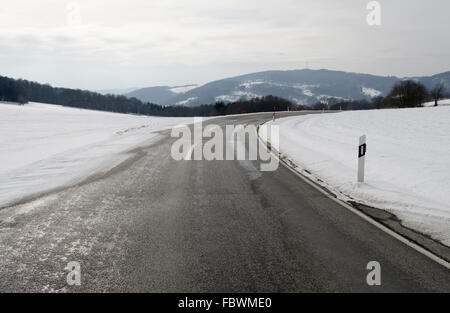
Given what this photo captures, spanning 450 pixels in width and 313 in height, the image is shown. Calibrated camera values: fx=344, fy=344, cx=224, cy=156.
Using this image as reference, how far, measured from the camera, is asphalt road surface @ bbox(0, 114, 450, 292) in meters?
3.63

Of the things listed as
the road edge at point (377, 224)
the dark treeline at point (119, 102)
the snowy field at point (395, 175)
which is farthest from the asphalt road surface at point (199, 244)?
the dark treeline at point (119, 102)

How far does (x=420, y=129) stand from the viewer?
72.3 ft

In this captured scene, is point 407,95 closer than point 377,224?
No

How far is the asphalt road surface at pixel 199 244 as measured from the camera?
11.9 feet

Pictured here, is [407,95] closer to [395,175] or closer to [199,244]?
[395,175]

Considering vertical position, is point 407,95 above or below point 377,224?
above

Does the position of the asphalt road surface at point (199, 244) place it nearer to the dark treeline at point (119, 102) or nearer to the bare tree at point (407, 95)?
the bare tree at point (407, 95)

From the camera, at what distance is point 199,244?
4633 millimetres

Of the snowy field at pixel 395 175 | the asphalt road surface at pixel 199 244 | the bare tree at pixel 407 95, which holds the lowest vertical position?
the asphalt road surface at pixel 199 244

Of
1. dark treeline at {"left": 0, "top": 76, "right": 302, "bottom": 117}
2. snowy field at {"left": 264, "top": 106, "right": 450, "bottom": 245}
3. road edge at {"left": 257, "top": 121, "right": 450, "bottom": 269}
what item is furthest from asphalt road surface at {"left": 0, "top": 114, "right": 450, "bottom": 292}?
dark treeline at {"left": 0, "top": 76, "right": 302, "bottom": 117}

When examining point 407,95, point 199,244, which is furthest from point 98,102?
point 199,244

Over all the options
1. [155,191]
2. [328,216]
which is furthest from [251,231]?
[155,191]

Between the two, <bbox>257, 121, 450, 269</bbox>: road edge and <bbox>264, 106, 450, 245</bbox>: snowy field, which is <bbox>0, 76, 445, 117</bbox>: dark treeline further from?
<bbox>257, 121, 450, 269</bbox>: road edge
